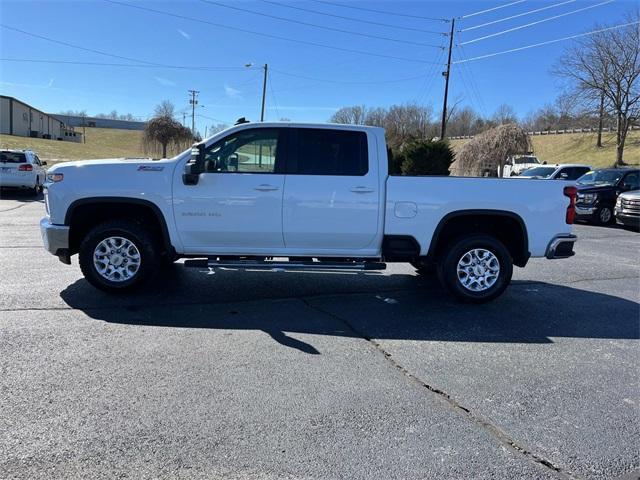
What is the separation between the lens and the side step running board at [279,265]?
598cm

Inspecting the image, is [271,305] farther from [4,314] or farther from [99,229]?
[4,314]

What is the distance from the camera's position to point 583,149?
68.8 meters

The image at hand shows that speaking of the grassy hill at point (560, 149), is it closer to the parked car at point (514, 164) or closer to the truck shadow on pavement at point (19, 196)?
the parked car at point (514, 164)

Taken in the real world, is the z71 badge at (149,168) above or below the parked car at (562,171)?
below

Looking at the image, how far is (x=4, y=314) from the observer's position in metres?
5.28

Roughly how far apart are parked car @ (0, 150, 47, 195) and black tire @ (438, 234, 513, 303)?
17514 mm

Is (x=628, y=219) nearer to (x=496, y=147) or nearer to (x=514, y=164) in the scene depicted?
(x=496, y=147)

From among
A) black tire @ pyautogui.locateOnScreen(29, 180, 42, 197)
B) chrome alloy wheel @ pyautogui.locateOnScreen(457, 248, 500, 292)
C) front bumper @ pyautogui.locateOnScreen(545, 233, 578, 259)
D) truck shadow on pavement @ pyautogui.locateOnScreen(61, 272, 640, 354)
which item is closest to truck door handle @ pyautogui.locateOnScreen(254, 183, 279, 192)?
truck shadow on pavement @ pyautogui.locateOnScreen(61, 272, 640, 354)

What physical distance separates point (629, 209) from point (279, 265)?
A: 12.9 m

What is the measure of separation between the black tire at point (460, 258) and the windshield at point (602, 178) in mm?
13100

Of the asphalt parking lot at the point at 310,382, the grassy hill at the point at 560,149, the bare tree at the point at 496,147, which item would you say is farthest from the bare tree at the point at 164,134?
the asphalt parking lot at the point at 310,382

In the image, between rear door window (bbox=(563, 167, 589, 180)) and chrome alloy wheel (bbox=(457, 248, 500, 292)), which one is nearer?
chrome alloy wheel (bbox=(457, 248, 500, 292))

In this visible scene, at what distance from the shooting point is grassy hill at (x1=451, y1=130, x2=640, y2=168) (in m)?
59.6

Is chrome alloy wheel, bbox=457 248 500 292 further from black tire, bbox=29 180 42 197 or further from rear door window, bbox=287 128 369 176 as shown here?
black tire, bbox=29 180 42 197
